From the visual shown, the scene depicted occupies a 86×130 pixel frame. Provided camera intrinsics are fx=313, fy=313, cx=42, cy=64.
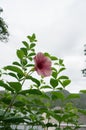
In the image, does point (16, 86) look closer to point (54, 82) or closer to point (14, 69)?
point (14, 69)

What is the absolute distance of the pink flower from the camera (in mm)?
1413

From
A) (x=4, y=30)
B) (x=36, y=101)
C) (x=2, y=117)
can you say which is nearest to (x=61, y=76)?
(x=36, y=101)

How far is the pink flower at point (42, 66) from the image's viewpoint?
1413 mm

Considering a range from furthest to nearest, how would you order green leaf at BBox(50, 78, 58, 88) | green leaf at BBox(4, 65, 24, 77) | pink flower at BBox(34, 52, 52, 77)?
green leaf at BBox(50, 78, 58, 88)
green leaf at BBox(4, 65, 24, 77)
pink flower at BBox(34, 52, 52, 77)

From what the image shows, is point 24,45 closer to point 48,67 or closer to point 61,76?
point 61,76

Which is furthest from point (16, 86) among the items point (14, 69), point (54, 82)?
point (54, 82)

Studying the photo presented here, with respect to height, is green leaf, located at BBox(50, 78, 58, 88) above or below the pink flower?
above

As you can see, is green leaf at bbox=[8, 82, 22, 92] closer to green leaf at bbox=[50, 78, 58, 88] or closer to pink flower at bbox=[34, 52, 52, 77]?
pink flower at bbox=[34, 52, 52, 77]

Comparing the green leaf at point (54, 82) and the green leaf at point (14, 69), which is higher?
the green leaf at point (54, 82)

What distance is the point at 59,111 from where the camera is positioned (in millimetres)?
2084

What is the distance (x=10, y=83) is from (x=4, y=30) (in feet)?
74.4

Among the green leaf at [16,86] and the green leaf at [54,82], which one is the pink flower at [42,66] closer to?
the green leaf at [16,86]

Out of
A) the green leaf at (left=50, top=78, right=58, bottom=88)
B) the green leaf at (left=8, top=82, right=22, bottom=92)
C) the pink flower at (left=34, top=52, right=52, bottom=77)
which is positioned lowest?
the green leaf at (left=8, top=82, right=22, bottom=92)

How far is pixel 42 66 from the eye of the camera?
145 cm
